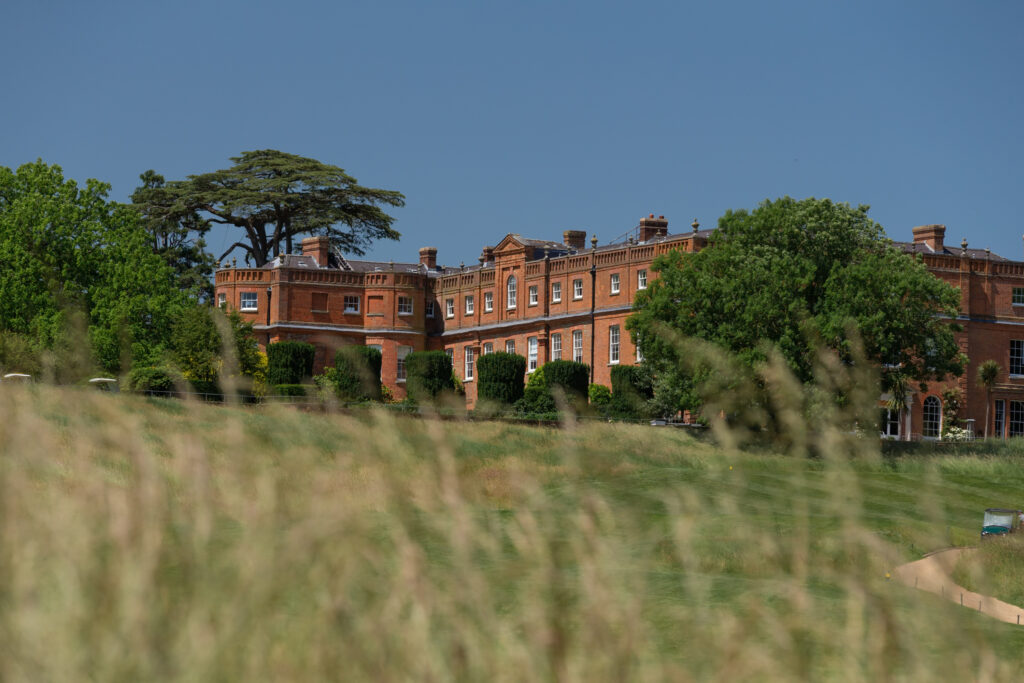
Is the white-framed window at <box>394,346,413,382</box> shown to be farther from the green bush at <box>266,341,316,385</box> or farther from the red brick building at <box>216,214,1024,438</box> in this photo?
the green bush at <box>266,341,316,385</box>

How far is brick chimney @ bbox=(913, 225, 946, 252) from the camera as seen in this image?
66688 mm

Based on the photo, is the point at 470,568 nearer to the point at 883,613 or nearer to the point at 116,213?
the point at 883,613

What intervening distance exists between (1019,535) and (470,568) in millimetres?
20211

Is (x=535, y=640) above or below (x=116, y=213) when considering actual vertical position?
below

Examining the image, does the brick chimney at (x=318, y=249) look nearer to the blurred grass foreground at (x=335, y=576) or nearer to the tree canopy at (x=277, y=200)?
the tree canopy at (x=277, y=200)

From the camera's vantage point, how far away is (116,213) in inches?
2309

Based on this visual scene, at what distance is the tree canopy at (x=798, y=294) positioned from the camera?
146ft

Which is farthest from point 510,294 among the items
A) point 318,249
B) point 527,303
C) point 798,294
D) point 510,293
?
point 798,294

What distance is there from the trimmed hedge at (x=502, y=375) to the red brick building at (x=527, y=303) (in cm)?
443

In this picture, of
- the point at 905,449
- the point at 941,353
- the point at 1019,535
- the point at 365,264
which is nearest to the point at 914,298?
the point at 941,353

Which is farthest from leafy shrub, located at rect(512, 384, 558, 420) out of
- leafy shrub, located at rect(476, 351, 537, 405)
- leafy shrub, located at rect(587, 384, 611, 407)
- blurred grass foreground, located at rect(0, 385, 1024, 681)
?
blurred grass foreground, located at rect(0, 385, 1024, 681)

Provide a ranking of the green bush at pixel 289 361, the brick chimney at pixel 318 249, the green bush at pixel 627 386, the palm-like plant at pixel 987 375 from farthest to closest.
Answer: the brick chimney at pixel 318 249
the green bush at pixel 289 361
the palm-like plant at pixel 987 375
the green bush at pixel 627 386

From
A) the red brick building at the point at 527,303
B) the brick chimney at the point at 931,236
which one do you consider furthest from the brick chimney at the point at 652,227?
the brick chimney at the point at 931,236

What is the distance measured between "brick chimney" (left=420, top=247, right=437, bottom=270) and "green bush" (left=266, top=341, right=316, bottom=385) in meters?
15.9
